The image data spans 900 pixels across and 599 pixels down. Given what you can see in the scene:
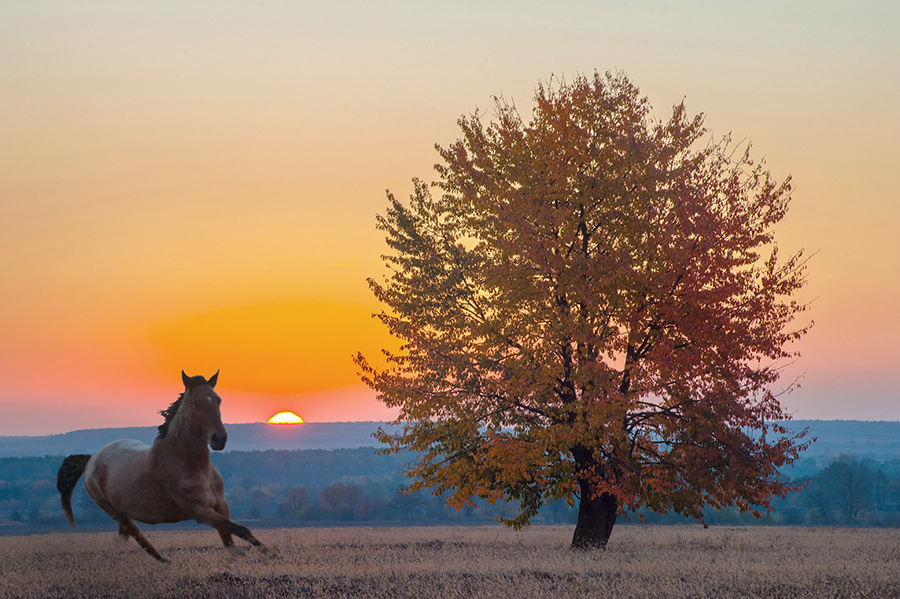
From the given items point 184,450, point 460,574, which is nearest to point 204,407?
point 184,450

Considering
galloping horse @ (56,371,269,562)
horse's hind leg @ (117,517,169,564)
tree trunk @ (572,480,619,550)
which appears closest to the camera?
galloping horse @ (56,371,269,562)

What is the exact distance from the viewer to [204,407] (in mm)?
14625

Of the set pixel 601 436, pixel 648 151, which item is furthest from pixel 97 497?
pixel 648 151

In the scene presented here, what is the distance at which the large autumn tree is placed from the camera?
1817 centimetres

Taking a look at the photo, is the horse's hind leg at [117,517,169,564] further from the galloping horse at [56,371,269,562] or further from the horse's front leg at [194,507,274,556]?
the horse's front leg at [194,507,274,556]

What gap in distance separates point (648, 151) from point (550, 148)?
7.42ft

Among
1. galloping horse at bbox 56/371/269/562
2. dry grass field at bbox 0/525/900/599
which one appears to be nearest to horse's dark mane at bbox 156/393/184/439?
galloping horse at bbox 56/371/269/562

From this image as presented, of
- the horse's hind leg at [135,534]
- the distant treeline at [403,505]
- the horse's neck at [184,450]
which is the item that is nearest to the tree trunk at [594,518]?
the horse's neck at [184,450]

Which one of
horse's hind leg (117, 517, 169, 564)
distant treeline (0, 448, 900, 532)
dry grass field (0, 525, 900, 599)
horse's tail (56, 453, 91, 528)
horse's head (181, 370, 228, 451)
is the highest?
horse's head (181, 370, 228, 451)

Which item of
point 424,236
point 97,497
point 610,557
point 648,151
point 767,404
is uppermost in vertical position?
point 648,151

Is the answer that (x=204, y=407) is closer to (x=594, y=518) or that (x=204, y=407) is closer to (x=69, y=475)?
(x=69, y=475)

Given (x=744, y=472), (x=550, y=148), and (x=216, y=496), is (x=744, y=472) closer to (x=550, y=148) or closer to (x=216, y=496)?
(x=550, y=148)

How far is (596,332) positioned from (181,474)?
919 centimetres

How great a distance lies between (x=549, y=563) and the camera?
15.8 metres
